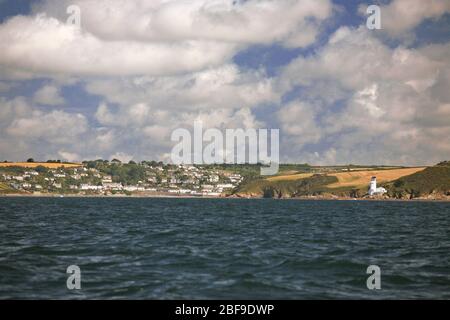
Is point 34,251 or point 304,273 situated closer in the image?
point 304,273

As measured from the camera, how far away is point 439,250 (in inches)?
1703

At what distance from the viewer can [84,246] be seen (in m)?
42.7
